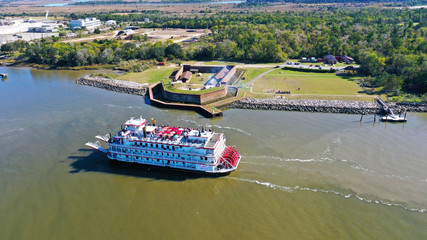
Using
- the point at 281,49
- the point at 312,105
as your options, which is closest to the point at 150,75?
the point at 281,49

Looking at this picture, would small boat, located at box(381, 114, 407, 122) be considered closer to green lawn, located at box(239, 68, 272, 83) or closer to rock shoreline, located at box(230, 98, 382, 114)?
rock shoreline, located at box(230, 98, 382, 114)

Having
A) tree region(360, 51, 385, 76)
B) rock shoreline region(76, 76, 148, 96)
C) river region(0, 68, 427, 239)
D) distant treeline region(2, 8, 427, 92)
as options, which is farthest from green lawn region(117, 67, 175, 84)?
tree region(360, 51, 385, 76)

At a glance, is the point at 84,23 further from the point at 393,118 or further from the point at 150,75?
the point at 393,118

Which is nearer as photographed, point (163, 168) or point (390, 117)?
point (163, 168)

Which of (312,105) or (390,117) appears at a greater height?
(312,105)

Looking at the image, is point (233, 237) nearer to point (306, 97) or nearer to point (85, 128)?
point (85, 128)

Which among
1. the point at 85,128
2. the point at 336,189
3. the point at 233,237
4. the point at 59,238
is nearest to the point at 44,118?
the point at 85,128
